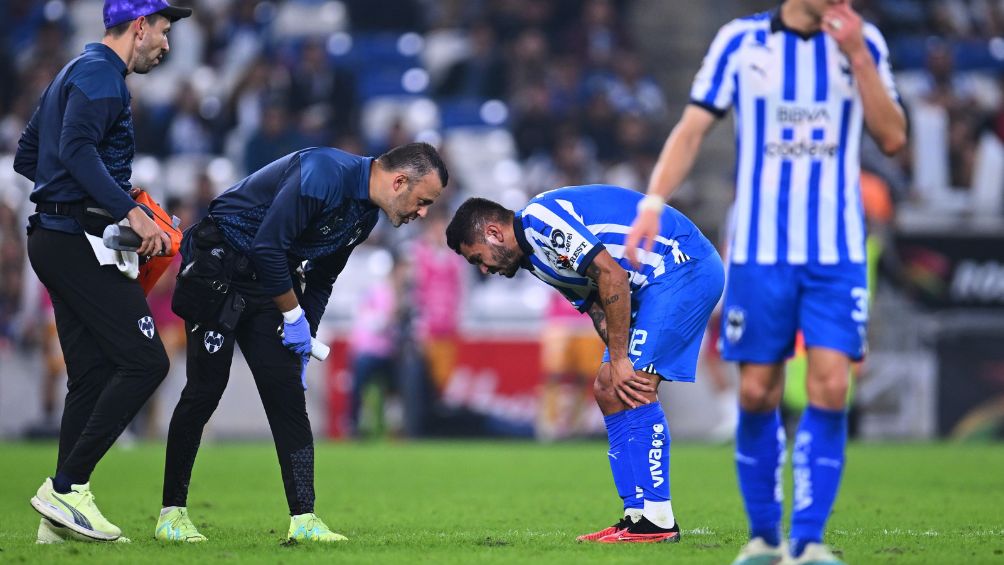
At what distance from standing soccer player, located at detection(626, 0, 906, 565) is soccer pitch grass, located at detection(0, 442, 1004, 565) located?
739mm

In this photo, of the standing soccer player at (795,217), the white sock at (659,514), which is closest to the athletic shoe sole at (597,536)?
the white sock at (659,514)

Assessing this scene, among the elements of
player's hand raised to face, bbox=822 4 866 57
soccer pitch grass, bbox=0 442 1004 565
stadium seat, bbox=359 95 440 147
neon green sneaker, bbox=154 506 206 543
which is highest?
stadium seat, bbox=359 95 440 147

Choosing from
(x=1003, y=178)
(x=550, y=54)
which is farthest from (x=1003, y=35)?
(x=550, y=54)

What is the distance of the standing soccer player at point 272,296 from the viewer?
20.2 feet

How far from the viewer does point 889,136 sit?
15.8 ft

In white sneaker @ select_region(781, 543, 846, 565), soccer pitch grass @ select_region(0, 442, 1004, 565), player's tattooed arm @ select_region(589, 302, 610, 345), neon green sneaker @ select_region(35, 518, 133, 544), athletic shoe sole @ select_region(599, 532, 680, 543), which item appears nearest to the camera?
white sneaker @ select_region(781, 543, 846, 565)

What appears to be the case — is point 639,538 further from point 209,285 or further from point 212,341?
point 209,285

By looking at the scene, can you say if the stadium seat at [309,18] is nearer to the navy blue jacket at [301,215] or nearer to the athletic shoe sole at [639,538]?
the navy blue jacket at [301,215]

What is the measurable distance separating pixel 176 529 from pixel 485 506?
267 cm

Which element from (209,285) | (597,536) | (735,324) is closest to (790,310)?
(735,324)

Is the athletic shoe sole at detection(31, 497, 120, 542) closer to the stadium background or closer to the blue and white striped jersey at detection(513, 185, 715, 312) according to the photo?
the blue and white striped jersey at detection(513, 185, 715, 312)

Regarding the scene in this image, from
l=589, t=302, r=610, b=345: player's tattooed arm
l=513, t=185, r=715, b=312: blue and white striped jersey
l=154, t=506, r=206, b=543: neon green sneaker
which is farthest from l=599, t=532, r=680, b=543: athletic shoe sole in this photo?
l=154, t=506, r=206, b=543: neon green sneaker

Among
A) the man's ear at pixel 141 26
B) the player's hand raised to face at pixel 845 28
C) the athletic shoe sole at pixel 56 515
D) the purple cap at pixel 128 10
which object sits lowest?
the athletic shoe sole at pixel 56 515

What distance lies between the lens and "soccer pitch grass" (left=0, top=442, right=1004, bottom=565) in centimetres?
580
